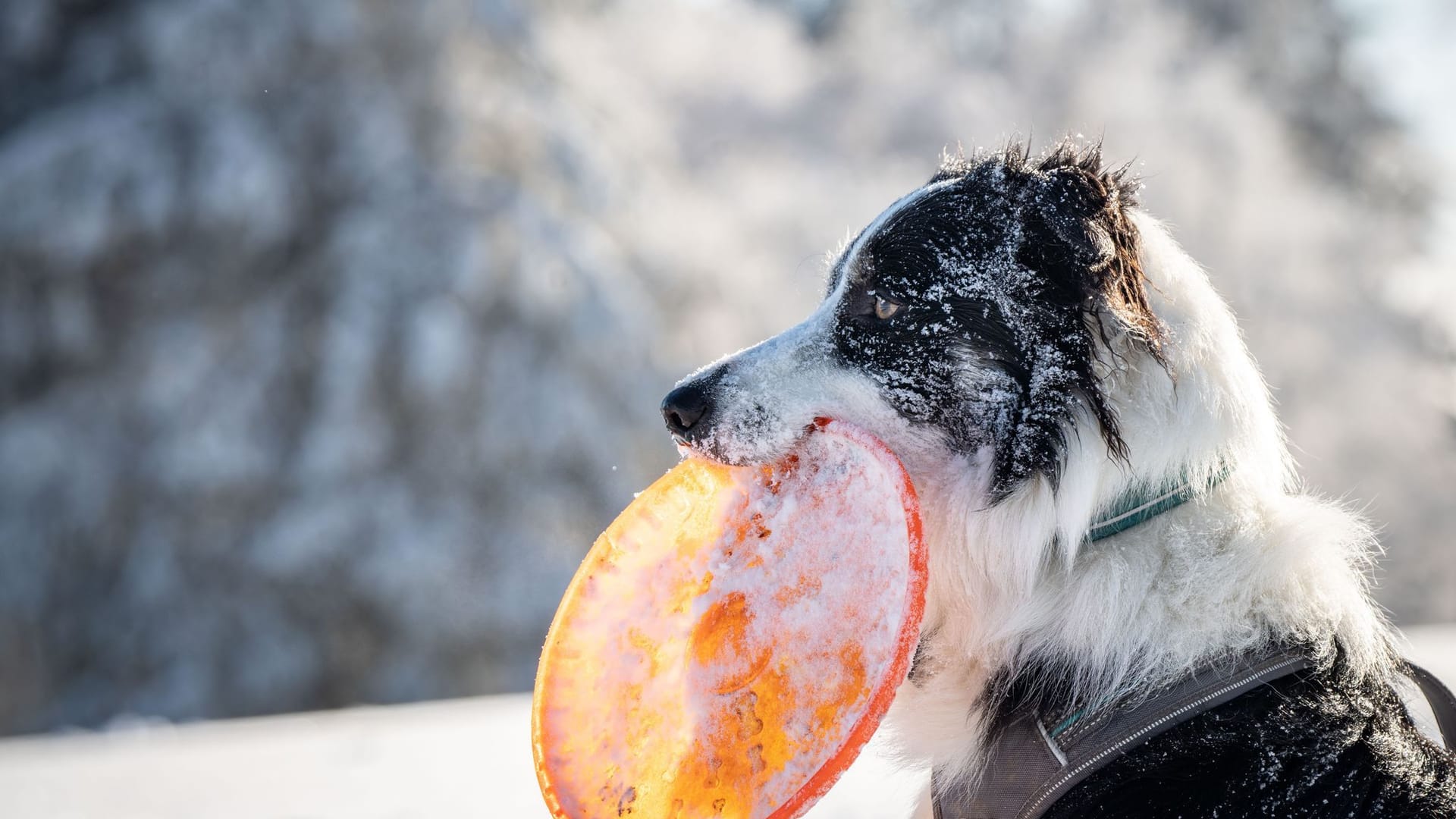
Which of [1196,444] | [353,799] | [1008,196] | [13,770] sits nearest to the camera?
[1196,444]

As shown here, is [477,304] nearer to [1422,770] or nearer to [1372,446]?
[1422,770]

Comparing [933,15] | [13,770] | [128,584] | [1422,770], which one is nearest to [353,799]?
[13,770]

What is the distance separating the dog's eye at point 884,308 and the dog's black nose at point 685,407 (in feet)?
1.23

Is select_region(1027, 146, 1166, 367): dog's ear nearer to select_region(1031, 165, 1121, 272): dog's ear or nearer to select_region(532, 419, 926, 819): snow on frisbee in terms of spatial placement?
select_region(1031, 165, 1121, 272): dog's ear

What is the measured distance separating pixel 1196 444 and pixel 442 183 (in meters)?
12.1

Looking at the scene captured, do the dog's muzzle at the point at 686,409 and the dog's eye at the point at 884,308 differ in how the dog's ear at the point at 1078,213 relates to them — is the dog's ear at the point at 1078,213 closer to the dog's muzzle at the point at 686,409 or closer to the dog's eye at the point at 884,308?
the dog's eye at the point at 884,308

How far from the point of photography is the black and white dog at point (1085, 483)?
1.61 metres

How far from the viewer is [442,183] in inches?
504

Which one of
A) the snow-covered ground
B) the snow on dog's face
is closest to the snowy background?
the snow-covered ground

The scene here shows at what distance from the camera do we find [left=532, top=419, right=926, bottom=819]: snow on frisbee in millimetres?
1779

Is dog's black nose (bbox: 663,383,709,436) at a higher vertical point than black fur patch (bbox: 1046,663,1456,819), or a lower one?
higher

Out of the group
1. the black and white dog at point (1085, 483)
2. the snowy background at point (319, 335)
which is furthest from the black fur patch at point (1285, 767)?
the snowy background at point (319, 335)

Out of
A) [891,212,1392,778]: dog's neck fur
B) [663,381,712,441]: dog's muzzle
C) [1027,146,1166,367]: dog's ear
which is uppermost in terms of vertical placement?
[663,381,712,441]: dog's muzzle

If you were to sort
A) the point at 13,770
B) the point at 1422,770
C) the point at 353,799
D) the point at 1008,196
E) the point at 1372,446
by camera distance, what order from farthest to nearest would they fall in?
the point at 1372,446 → the point at 13,770 → the point at 353,799 → the point at 1008,196 → the point at 1422,770
